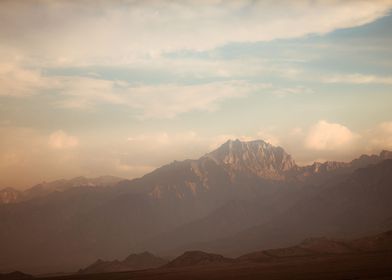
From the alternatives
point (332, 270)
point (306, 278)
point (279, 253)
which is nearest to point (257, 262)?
point (279, 253)

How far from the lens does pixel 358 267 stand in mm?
129375

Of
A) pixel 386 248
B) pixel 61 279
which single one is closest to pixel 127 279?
pixel 61 279

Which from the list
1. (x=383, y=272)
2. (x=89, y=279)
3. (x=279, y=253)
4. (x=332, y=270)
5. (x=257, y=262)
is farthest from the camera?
(x=279, y=253)

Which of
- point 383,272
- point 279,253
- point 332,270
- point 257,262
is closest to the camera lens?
point 383,272

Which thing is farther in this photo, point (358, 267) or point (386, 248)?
point (386, 248)

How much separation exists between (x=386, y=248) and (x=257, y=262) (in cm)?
4706

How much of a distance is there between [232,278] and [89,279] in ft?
189

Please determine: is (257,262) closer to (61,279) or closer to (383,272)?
(61,279)

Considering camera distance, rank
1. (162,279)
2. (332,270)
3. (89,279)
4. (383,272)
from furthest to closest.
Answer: (89,279) < (162,279) < (332,270) < (383,272)

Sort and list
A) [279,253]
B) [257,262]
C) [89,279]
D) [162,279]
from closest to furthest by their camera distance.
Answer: [162,279] < [89,279] < [257,262] < [279,253]

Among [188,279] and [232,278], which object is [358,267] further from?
[188,279]

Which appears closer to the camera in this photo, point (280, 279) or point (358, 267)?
point (280, 279)

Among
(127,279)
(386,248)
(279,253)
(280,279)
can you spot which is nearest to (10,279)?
(127,279)

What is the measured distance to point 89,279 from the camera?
16788cm
